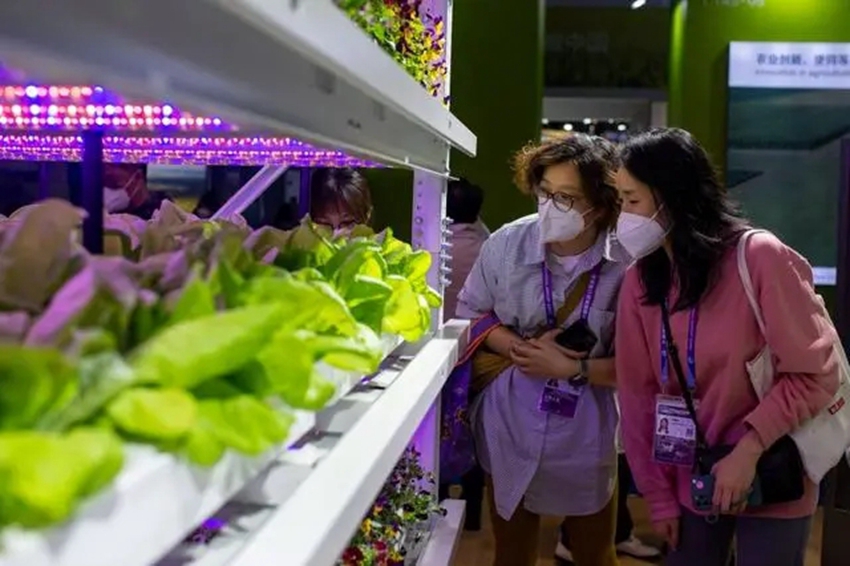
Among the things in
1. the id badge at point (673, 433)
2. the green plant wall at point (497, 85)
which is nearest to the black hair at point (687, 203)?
the id badge at point (673, 433)

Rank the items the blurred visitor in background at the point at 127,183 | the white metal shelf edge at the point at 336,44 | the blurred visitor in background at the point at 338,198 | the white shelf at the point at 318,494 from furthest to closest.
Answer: the blurred visitor in background at the point at 338,198 < the blurred visitor in background at the point at 127,183 < the white shelf at the point at 318,494 < the white metal shelf edge at the point at 336,44

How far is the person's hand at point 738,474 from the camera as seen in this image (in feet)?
7.81

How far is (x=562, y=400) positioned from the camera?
2854 millimetres

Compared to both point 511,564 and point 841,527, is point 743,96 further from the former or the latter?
point 511,564

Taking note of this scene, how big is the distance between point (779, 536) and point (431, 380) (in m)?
1.15

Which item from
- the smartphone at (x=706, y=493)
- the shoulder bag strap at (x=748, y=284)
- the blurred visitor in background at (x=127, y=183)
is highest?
the blurred visitor in background at (x=127, y=183)

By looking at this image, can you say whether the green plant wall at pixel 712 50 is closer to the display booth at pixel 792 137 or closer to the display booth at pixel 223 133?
the display booth at pixel 792 137

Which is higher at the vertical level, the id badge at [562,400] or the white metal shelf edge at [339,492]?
the white metal shelf edge at [339,492]

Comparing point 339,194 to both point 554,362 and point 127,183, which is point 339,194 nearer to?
point 127,183

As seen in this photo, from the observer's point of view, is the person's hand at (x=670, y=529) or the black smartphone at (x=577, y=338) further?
the black smartphone at (x=577, y=338)

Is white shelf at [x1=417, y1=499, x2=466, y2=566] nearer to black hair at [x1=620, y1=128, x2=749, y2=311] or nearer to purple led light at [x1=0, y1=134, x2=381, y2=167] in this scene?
black hair at [x1=620, y1=128, x2=749, y2=311]

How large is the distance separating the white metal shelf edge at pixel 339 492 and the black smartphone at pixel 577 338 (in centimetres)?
129

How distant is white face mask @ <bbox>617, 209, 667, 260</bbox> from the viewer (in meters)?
2.50

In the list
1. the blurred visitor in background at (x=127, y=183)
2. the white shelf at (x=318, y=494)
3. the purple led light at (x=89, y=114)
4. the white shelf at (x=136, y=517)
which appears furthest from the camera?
the blurred visitor in background at (x=127, y=183)
